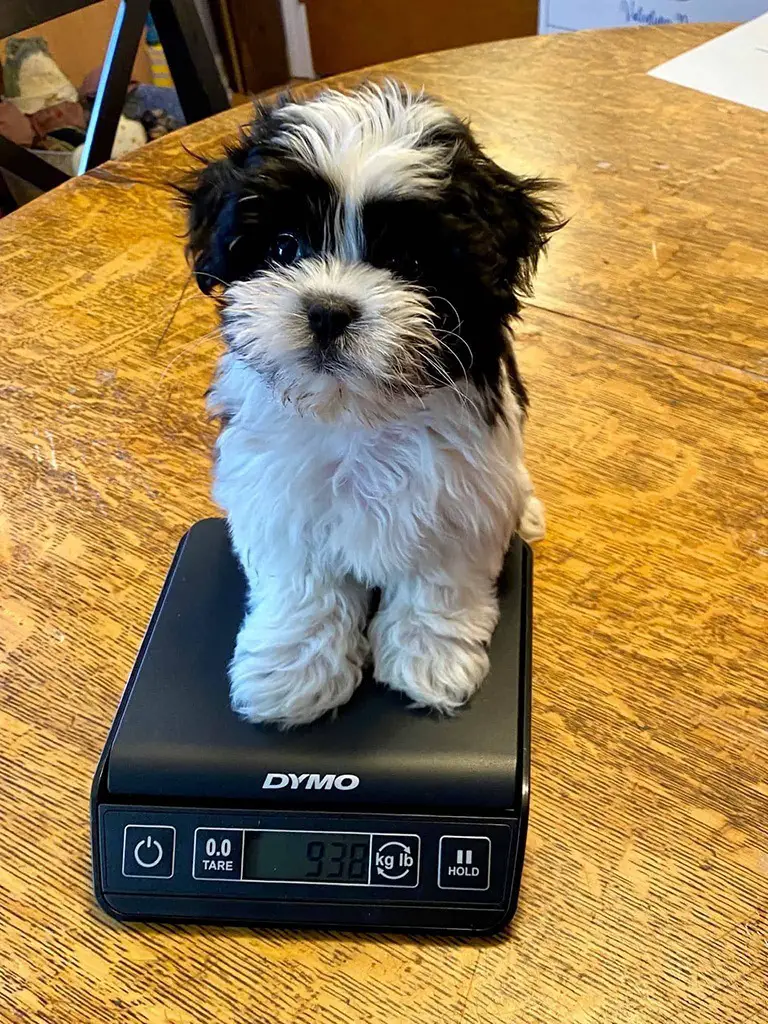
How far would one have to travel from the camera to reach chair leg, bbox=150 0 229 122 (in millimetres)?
1594

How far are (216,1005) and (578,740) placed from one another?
1.12 feet

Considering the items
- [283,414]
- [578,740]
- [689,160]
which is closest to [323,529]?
[283,414]

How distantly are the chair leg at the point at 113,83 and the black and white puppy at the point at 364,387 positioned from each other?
3.19 feet

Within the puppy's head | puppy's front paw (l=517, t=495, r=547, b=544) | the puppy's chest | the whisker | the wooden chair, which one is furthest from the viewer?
the wooden chair

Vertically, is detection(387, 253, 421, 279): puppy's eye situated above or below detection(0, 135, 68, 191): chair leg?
above

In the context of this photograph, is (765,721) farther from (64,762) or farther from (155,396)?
(155,396)

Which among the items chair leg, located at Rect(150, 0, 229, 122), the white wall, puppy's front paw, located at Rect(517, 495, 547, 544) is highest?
chair leg, located at Rect(150, 0, 229, 122)

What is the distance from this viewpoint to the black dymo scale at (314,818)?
2.10ft

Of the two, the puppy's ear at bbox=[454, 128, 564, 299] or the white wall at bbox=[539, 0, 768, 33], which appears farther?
the white wall at bbox=[539, 0, 768, 33]

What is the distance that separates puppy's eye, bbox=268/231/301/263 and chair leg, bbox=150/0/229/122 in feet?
3.89

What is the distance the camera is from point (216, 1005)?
60 cm

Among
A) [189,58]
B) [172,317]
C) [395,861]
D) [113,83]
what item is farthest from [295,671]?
[189,58]

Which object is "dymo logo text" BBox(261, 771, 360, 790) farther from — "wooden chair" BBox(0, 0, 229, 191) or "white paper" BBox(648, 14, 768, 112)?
"white paper" BBox(648, 14, 768, 112)

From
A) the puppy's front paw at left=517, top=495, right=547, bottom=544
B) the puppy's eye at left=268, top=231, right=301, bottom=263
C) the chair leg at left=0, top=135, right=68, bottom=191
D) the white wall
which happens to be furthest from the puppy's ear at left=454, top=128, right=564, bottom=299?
the white wall
